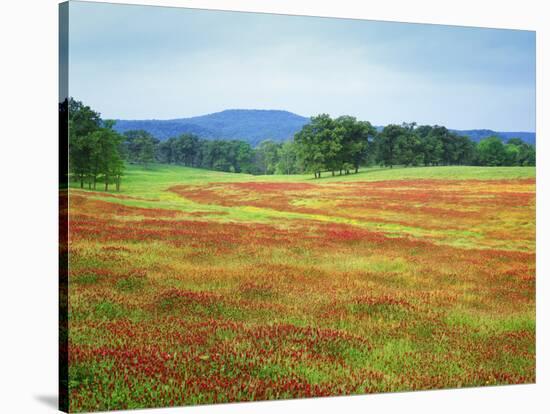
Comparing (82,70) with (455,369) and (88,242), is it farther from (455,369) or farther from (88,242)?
(455,369)

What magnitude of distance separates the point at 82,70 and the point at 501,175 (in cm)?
661

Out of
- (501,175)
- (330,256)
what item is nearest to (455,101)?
(501,175)

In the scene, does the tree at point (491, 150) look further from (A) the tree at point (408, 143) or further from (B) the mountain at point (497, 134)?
(A) the tree at point (408, 143)

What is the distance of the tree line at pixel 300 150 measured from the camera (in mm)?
11594

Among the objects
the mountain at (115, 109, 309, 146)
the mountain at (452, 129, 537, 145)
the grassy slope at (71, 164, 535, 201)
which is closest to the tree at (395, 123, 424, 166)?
the grassy slope at (71, 164, 535, 201)

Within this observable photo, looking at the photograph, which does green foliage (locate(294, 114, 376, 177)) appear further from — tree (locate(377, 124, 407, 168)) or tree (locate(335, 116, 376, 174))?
tree (locate(377, 124, 407, 168))

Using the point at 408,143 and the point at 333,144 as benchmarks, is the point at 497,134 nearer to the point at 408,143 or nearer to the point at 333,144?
the point at 408,143

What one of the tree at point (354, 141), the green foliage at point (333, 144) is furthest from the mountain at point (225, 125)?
the tree at point (354, 141)

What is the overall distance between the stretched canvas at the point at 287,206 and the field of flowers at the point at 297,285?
24 millimetres

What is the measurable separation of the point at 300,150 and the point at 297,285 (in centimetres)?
196

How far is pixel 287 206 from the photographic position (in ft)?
43.0

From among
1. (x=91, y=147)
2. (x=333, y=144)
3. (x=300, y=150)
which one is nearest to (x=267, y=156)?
(x=300, y=150)

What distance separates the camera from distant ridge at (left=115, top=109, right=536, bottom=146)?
40.7 ft

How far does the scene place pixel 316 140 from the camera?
13414 mm
